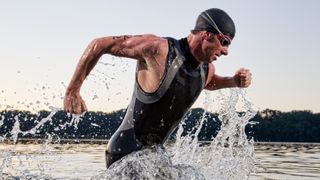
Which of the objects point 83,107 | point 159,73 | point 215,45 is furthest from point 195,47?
point 83,107

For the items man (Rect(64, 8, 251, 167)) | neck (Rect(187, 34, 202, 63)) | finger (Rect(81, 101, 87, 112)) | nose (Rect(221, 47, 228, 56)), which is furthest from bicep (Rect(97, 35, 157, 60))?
nose (Rect(221, 47, 228, 56))

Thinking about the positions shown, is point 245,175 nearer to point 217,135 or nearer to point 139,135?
point 217,135

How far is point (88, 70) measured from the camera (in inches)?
223

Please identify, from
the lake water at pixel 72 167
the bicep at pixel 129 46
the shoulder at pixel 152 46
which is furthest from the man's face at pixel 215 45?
the lake water at pixel 72 167

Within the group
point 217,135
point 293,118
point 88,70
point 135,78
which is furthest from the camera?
point 293,118

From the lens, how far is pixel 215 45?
583cm

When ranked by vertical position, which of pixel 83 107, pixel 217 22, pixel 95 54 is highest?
pixel 217 22

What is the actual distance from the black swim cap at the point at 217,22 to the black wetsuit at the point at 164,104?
271 mm

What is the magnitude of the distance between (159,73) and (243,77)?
1.22 meters

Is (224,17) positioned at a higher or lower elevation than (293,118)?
higher

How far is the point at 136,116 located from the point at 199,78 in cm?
77

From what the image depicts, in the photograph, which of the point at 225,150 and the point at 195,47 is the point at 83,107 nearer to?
the point at 195,47

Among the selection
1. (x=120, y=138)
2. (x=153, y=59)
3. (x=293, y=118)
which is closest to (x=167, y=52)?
(x=153, y=59)

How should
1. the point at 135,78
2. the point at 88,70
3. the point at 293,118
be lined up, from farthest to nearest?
the point at 293,118, the point at 135,78, the point at 88,70
